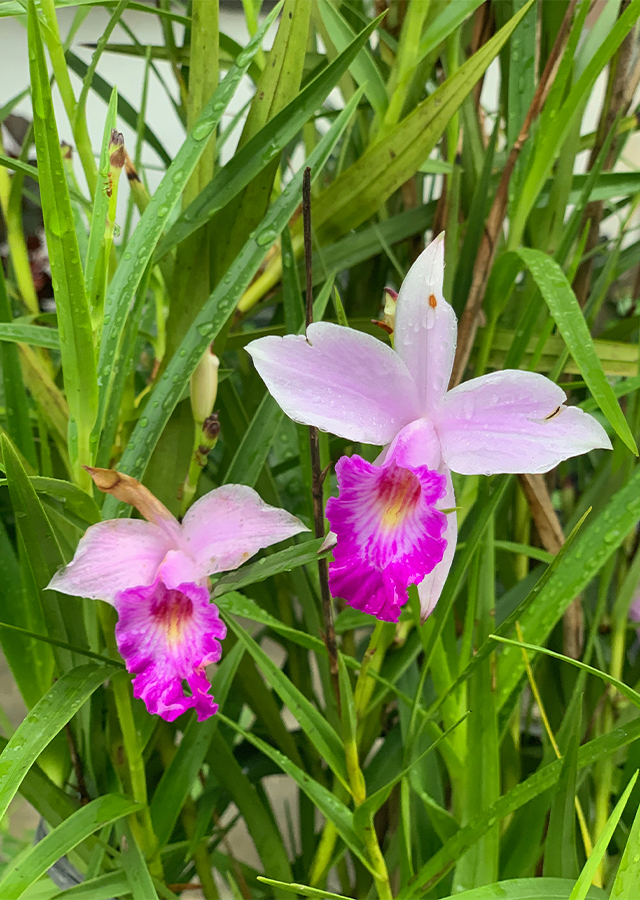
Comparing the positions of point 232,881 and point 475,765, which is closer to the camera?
point 475,765

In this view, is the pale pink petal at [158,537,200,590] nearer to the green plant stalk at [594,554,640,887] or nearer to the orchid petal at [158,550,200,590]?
the orchid petal at [158,550,200,590]

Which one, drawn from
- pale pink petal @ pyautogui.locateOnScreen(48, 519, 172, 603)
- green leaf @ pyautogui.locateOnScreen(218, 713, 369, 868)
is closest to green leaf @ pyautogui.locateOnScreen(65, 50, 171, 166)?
pale pink petal @ pyautogui.locateOnScreen(48, 519, 172, 603)

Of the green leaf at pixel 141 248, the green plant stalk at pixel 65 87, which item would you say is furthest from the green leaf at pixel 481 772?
the green plant stalk at pixel 65 87

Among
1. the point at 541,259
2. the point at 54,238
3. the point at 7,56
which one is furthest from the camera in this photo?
the point at 7,56

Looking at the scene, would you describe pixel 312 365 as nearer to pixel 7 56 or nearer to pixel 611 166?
pixel 611 166

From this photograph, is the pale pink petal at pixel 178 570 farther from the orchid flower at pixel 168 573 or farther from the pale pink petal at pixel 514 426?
the pale pink petal at pixel 514 426

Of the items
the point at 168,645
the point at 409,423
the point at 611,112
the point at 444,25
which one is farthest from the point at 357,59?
the point at 168,645

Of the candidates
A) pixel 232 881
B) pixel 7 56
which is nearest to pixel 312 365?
pixel 232 881
